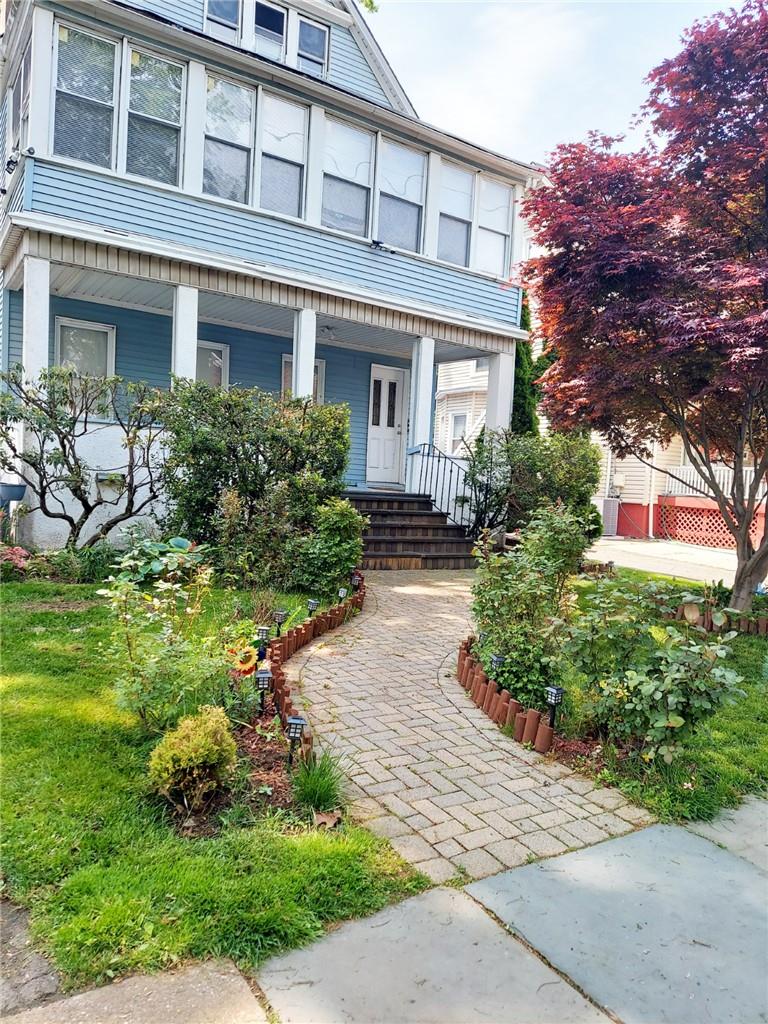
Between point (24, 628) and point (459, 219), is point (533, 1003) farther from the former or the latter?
point (459, 219)

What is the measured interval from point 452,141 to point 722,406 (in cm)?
719

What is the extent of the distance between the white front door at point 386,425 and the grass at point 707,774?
10.2 m

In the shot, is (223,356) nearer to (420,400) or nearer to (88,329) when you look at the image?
(88,329)

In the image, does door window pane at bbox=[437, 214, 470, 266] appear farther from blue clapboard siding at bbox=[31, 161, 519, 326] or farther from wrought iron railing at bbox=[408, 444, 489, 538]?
wrought iron railing at bbox=[408, 444, 489, 538]

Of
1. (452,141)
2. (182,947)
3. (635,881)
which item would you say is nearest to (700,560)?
(452,141)

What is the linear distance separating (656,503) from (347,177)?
14.0m

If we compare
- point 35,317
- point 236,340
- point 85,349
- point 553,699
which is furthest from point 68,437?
point 553,699

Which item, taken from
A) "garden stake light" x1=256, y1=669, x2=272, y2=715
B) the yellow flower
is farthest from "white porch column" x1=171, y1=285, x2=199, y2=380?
"garden stake light" x1=256, y1=669, x2=272, y2=715

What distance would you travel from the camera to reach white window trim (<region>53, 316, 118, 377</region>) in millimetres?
10953

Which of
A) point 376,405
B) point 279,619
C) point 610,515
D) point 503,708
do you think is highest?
point 376,405

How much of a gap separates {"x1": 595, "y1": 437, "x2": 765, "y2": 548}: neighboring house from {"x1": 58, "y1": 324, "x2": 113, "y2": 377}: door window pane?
13576mm

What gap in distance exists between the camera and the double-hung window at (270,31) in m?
11.6

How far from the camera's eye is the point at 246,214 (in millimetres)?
10336

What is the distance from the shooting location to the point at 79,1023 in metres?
1.89
